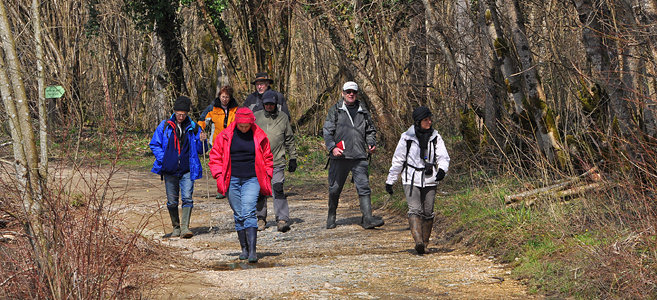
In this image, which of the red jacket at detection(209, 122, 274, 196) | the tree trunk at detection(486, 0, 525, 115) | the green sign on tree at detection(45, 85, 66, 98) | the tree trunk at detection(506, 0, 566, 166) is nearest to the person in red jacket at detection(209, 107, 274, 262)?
the red jacket at detection(209, 122, 274, 196)

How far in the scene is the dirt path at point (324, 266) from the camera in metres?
5.86

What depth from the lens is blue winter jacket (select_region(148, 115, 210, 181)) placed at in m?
8.91

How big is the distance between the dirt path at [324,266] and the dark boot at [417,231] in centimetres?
14

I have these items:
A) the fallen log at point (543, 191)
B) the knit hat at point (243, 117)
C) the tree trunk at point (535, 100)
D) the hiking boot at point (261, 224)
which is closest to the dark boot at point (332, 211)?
the hiking boot at point (261, 224)

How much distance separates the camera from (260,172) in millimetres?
7641

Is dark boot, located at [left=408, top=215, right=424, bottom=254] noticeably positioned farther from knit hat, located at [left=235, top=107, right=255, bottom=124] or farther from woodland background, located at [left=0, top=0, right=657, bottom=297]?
knit hat, located at [left=235, top=107, right=255, bottom=124]

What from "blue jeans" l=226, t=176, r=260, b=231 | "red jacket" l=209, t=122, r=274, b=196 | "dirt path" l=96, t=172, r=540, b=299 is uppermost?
"red jacket" l=209, t=122, r=274, b=196

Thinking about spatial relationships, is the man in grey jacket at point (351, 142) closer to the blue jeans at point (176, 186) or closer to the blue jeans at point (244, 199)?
the blue jeans at point (244, 199)

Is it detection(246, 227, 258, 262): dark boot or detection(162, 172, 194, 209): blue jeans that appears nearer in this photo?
detection(246, 227, 258, 262): dark boot

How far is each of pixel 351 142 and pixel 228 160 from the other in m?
2.17

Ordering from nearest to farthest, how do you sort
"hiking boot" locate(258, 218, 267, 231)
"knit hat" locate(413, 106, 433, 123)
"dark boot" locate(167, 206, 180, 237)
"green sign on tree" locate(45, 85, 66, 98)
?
"green sign on tree" locate(45, 85, 66, 98), "knit hat" locate(413, 106, 433, 123), "dark boot" locate(167, 206, 180, 237), "hiking boot" locate(258, 218, 267, 231)

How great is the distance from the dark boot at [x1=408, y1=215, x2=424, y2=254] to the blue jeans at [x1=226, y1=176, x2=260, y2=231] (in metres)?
1.82

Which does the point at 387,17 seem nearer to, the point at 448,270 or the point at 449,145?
the point at 449,145

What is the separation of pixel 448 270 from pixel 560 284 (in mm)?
1218
